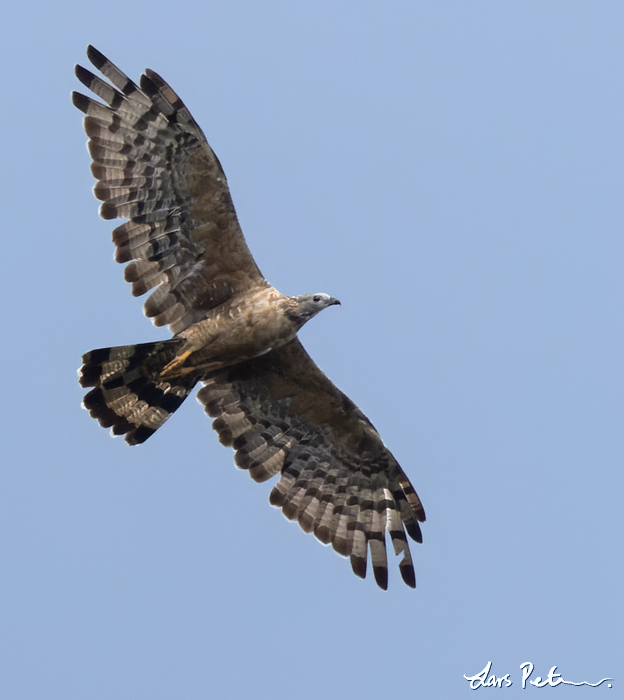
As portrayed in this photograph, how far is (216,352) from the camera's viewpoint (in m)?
11.2

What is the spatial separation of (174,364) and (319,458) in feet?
7.27

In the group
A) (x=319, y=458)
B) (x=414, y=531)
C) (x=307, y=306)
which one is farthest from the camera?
(x=319, y=458)

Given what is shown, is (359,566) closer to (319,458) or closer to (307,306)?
(319,458)

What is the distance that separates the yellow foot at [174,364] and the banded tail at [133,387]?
47 millimetres

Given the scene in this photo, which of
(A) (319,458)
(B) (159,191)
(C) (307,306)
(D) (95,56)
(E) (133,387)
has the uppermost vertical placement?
(D) (95,56)

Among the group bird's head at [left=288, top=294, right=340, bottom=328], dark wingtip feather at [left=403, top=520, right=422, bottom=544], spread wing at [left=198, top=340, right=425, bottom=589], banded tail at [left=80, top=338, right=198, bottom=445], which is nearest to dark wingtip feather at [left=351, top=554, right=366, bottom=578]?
spread wing at [left=198, top=340, right=425, bottom=589]

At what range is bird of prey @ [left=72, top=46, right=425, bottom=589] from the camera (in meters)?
10.6

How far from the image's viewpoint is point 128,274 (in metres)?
11.0

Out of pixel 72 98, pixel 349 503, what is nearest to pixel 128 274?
pixel 72 98

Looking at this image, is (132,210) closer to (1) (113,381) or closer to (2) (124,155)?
(2) (124,155)

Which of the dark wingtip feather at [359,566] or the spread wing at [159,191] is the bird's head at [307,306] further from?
the dark wingtip feather at [359,566]

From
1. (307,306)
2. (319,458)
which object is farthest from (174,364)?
(319,458)

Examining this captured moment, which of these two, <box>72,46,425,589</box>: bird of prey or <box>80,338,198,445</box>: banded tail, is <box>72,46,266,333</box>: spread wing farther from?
<box>80,338,198,445</box>: banded tail

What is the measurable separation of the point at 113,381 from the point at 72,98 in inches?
117
